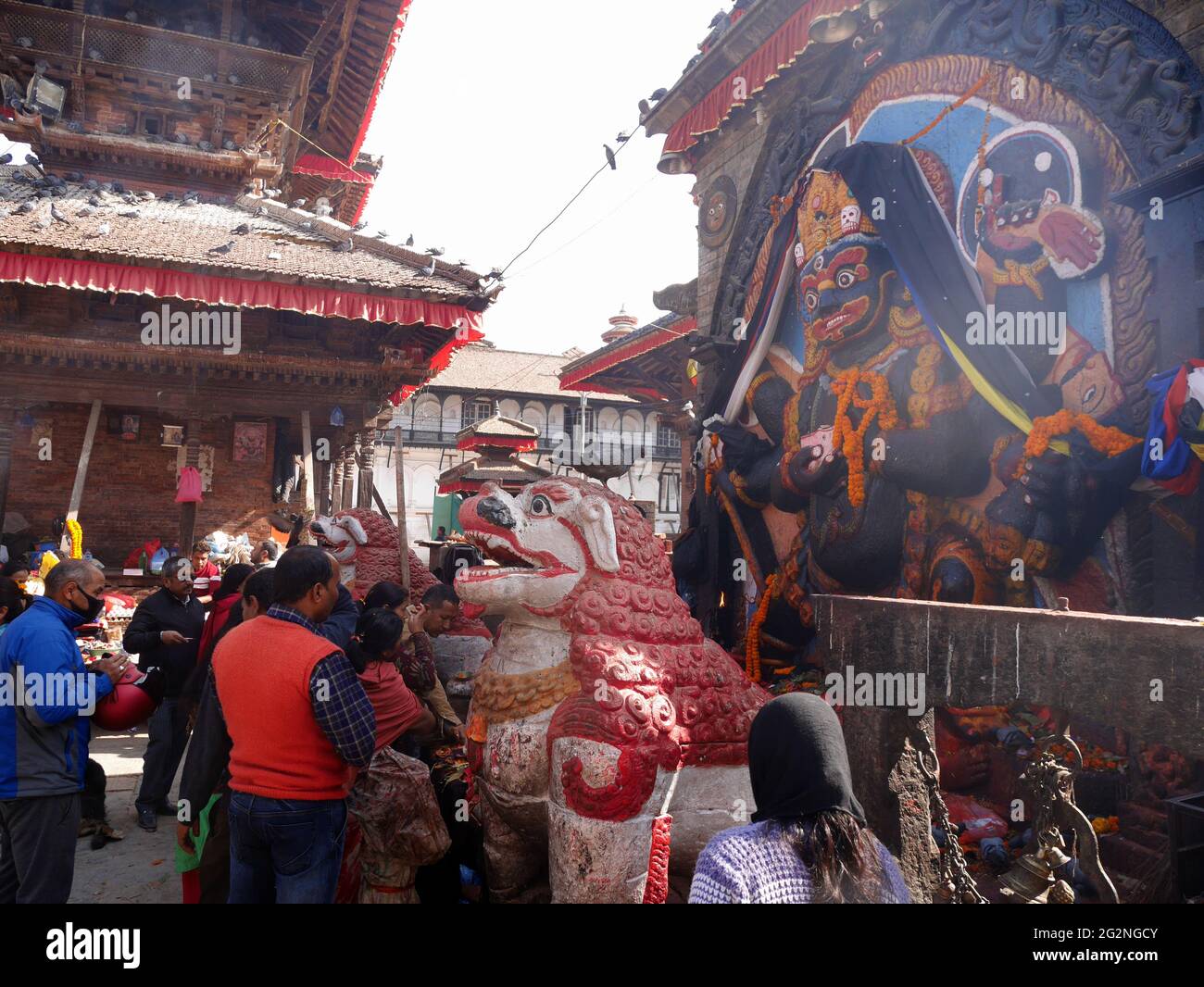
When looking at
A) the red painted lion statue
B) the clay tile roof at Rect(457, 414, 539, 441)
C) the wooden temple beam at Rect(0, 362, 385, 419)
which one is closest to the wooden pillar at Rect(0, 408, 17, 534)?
the wooden temple beam at Rect(0, 362, 385, 419)

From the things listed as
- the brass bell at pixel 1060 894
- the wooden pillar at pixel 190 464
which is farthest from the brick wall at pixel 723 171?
the wooden pillar at pixel 190 464

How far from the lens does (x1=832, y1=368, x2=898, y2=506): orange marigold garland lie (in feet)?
17.0

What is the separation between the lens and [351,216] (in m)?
18.3

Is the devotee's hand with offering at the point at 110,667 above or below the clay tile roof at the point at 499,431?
below

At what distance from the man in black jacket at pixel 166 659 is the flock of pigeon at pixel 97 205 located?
5136 mm

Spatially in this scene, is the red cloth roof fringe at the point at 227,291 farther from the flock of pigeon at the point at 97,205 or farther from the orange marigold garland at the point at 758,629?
the orange marigold garland at the point at 758,629

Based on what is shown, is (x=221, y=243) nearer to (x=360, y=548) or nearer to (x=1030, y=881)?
(x=360, y=548)

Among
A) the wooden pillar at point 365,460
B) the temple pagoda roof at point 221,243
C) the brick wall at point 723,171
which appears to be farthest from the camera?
the wooden pillar at point 365,460

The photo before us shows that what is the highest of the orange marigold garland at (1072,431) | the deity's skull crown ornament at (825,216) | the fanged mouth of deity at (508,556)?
the deity's skull crown ornament at (825,216)

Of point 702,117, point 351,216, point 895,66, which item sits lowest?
point 895,66

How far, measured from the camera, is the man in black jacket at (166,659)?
4547 millimetres

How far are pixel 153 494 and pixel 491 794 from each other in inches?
384
